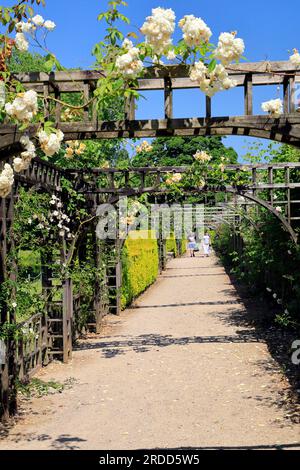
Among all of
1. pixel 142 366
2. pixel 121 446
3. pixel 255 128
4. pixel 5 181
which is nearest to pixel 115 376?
pixel 142 366

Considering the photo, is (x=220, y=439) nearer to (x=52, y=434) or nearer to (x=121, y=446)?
(x=121, y=446)

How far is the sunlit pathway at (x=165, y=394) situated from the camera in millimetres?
5387

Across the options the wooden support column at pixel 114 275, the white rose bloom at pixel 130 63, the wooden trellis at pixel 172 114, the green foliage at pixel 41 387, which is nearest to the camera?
the white rose bloom at pixel 130 63

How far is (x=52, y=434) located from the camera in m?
5.60

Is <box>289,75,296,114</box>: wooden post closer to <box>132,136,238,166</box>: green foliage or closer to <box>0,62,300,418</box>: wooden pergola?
<box>0,62,300,418</box>: wooden pergola

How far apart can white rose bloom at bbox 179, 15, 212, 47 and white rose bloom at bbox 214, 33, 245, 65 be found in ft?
0.29

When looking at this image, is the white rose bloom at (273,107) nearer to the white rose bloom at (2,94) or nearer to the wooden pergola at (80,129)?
the wooden pergola at (80,129)

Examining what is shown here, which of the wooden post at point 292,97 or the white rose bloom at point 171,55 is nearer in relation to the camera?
the white rose bloom at point 171,55

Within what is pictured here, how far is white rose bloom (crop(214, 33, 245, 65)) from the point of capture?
358cm

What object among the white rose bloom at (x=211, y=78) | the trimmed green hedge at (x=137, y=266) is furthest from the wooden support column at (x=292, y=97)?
the trimmed green hedge at (x=137, y=266)

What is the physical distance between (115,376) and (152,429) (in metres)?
2.40

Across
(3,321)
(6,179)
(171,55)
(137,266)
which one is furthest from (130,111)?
(137,266)

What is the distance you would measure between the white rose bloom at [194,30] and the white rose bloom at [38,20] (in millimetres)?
1006

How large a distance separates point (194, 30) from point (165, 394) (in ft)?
15.0
